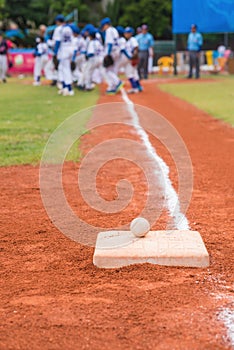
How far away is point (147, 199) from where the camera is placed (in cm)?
641

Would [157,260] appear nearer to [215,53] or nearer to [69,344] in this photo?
[69,344]

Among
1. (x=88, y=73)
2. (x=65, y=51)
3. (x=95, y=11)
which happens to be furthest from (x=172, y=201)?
(x=95, y=11)

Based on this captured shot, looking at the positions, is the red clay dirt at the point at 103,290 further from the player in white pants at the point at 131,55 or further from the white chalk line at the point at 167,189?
the player in white pants at the point at 131,55

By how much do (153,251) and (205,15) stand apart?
23097 mm

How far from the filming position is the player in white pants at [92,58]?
71.0 ft

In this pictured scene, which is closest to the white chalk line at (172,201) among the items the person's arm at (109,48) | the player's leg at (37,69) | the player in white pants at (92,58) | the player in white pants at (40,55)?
the person's arm at (109,48)

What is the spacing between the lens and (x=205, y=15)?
26156mm

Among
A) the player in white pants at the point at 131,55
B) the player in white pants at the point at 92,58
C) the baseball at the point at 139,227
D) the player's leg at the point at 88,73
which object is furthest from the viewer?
the player's leg at the point at 88,73

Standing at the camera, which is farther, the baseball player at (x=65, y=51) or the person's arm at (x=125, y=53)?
the person's arm at (x=125, y=53)

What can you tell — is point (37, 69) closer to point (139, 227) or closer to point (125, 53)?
point (125, 53)

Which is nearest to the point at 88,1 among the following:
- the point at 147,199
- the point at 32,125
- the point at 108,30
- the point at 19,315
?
the point at 108,30

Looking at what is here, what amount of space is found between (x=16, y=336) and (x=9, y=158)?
6.21 m

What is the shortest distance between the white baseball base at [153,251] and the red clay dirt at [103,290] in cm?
7

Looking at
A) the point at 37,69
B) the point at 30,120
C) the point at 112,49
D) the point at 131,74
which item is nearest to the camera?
the point at 30,120
